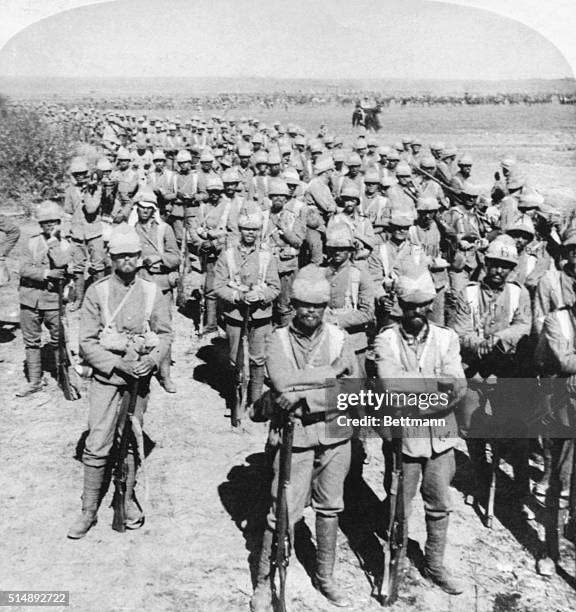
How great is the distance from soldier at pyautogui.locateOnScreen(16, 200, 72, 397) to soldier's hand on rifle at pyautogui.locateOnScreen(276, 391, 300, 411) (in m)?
4.38

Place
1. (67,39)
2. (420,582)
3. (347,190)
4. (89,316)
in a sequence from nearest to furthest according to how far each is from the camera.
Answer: (420,582), (89,316), (347,190), (67,39)

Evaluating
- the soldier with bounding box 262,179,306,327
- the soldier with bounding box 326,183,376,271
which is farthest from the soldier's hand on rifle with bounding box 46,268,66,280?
the soldier with bounding box 326,183,376,271

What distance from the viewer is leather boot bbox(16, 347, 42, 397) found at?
27.3 feet

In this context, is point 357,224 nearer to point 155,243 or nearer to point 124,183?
point 155,243

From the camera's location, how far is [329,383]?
14.5 ft

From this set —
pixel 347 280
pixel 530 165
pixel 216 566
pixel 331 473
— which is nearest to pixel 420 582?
pixel 331 473

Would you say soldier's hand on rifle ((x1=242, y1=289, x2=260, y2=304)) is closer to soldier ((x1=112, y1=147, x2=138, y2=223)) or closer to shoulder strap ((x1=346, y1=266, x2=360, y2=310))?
shoulder strap ((x1=346, y1=266, x2=360, y2=310))

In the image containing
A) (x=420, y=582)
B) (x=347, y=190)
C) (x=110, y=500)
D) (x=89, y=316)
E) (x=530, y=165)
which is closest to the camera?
(x=420, y=582)

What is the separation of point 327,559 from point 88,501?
2.09 meters

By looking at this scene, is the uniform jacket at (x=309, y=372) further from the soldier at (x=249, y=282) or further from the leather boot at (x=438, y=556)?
the soldier at (x=249, y=282)

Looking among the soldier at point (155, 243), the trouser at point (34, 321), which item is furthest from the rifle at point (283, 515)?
the trouser at point (34, 321)

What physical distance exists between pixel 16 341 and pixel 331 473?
7206 millimetres

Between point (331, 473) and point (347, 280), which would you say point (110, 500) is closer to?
point (331, 473)

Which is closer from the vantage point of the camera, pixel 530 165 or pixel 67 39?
pixel 67 39
